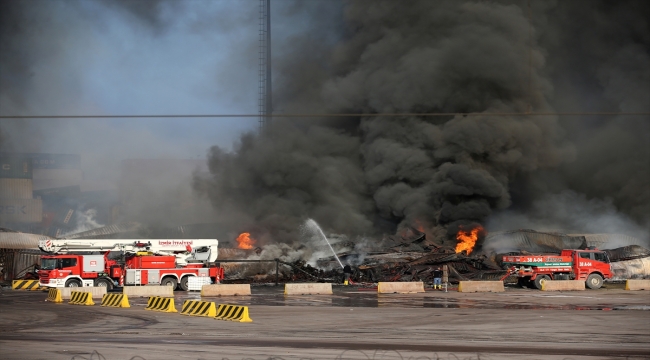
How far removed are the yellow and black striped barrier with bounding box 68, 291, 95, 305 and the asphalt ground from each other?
0.86 meters

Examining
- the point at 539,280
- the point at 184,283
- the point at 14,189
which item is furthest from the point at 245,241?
the point at 14,189

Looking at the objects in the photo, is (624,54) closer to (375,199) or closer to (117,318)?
(375,199)

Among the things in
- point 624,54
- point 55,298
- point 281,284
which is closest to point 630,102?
point 624,54

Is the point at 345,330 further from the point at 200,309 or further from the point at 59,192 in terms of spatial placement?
the point at 59,192

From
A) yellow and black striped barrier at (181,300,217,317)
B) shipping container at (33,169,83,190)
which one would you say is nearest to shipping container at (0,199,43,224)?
shipping container at (33,169,83,190)

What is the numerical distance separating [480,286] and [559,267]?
18.8ft

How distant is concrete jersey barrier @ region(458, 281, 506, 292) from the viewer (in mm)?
36719

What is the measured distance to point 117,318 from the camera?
2334 cm

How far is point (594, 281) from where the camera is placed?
131 feet

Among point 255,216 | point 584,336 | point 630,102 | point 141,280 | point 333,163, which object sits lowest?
point 584,336

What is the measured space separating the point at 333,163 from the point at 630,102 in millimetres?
29408

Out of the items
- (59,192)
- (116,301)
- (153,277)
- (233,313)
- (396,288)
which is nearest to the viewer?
(233,313)

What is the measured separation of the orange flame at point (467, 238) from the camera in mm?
55625

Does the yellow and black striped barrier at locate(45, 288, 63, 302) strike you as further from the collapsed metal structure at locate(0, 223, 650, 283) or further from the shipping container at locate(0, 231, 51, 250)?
the shipping container at locate(0, 231, 51, 250)
